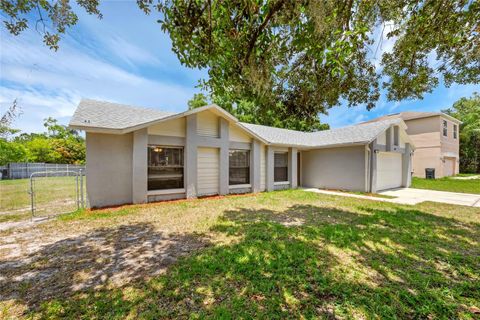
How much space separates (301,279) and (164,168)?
7.63 meters

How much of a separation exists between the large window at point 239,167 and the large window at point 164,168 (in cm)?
283

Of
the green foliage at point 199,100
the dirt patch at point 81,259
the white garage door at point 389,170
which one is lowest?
the dirt patch at point 81,259

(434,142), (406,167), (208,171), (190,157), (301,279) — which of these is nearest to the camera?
(301,279)

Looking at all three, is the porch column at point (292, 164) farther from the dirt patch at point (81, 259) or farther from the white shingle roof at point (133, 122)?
the dirt patch at point (81, 259)

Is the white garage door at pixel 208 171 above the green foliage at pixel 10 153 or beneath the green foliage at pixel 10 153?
beneath

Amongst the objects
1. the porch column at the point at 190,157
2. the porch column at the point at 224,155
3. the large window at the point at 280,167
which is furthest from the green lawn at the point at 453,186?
the porch column at the point at 190,157

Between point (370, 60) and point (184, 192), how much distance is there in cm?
857

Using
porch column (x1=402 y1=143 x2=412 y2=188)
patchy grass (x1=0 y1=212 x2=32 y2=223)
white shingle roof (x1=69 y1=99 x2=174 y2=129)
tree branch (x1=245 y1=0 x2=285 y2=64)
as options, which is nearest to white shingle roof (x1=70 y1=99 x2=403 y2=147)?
white shingle roof (x1=69 y1=99 x2=174 y2=129)

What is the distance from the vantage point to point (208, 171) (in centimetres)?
1037

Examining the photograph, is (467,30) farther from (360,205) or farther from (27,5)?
(27,5)

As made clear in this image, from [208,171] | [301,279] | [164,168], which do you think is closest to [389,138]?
[208,171]

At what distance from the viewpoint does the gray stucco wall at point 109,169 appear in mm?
7594

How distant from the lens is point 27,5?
142 inches

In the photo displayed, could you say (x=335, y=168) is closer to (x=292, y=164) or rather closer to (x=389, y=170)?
(x=292, y=164)
